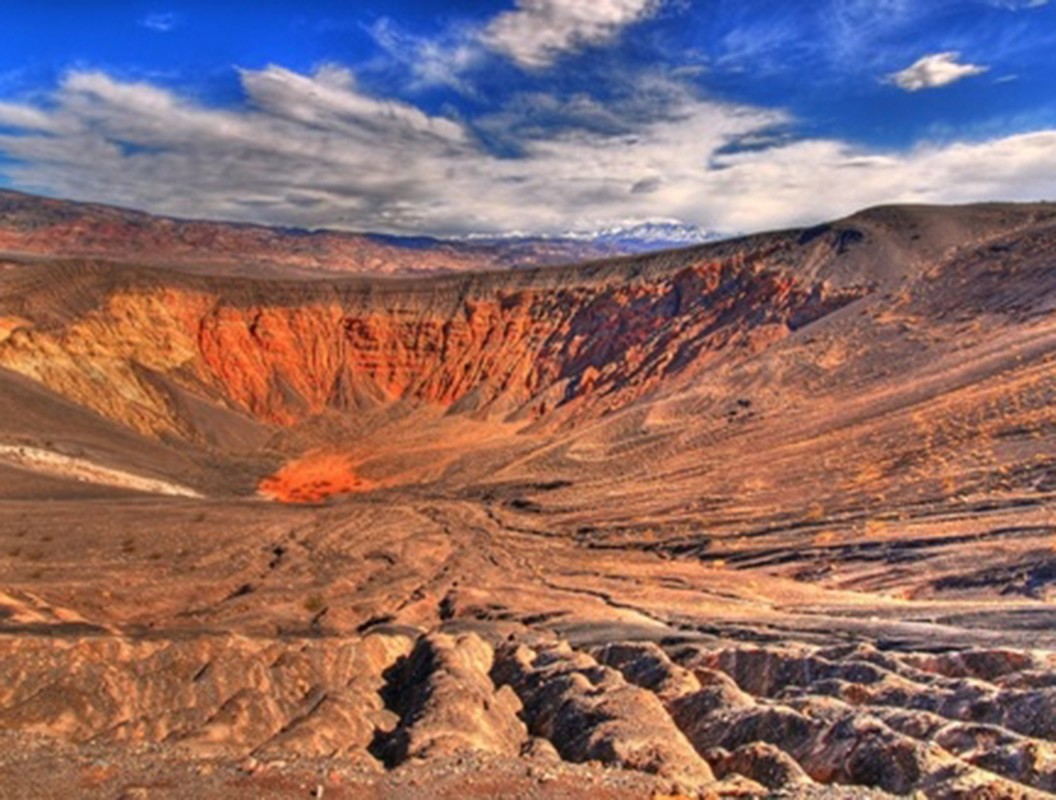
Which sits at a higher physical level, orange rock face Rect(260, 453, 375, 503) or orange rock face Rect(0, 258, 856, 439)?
orange rock face Rect(0, 258, 856, 439)

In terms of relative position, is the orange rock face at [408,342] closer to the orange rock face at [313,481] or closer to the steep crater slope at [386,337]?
the steep crater slope at [386,337]

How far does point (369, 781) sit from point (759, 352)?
177 ft

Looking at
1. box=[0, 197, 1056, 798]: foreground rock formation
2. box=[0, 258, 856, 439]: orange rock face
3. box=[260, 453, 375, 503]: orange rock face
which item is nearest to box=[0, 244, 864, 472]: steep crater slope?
box=[0, 258, 856, 439]: orange rock face

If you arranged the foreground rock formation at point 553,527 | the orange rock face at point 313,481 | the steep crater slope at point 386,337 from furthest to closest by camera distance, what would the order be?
the steep crater slope at point 386,337
the orange rock face at point 313,481
the foreground rock formation at point 553,527

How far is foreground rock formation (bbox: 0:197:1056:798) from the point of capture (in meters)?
15.0

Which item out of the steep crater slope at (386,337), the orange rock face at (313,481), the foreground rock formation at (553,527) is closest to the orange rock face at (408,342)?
the steep crater slope at (386,337)

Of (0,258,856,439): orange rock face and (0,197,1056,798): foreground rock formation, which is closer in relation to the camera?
(0,197,1056,798): foreground rock formation

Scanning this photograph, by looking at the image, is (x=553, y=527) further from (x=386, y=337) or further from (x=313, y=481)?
(x=386, y=337)

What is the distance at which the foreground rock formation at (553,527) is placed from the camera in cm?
1497

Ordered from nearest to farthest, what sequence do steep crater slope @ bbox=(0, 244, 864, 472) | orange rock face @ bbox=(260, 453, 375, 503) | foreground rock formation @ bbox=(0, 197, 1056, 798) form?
1. foreground rock formation @ bbox=(0, 197, 1056, 798)
2. orange rock face @ bbox=(260, 453, 375, 503)
3. steep crater slope @ bbox=(0, 244, 864, 472)

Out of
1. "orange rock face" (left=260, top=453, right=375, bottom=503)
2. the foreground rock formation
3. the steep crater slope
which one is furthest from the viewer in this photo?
the steep crater slope

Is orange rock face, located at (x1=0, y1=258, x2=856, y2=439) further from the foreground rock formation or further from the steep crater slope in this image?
the foreground rock formation

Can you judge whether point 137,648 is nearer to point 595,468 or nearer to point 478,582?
point 478,582

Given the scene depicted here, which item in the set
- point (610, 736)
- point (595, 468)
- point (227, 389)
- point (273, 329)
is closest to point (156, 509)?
point (595, 468)
